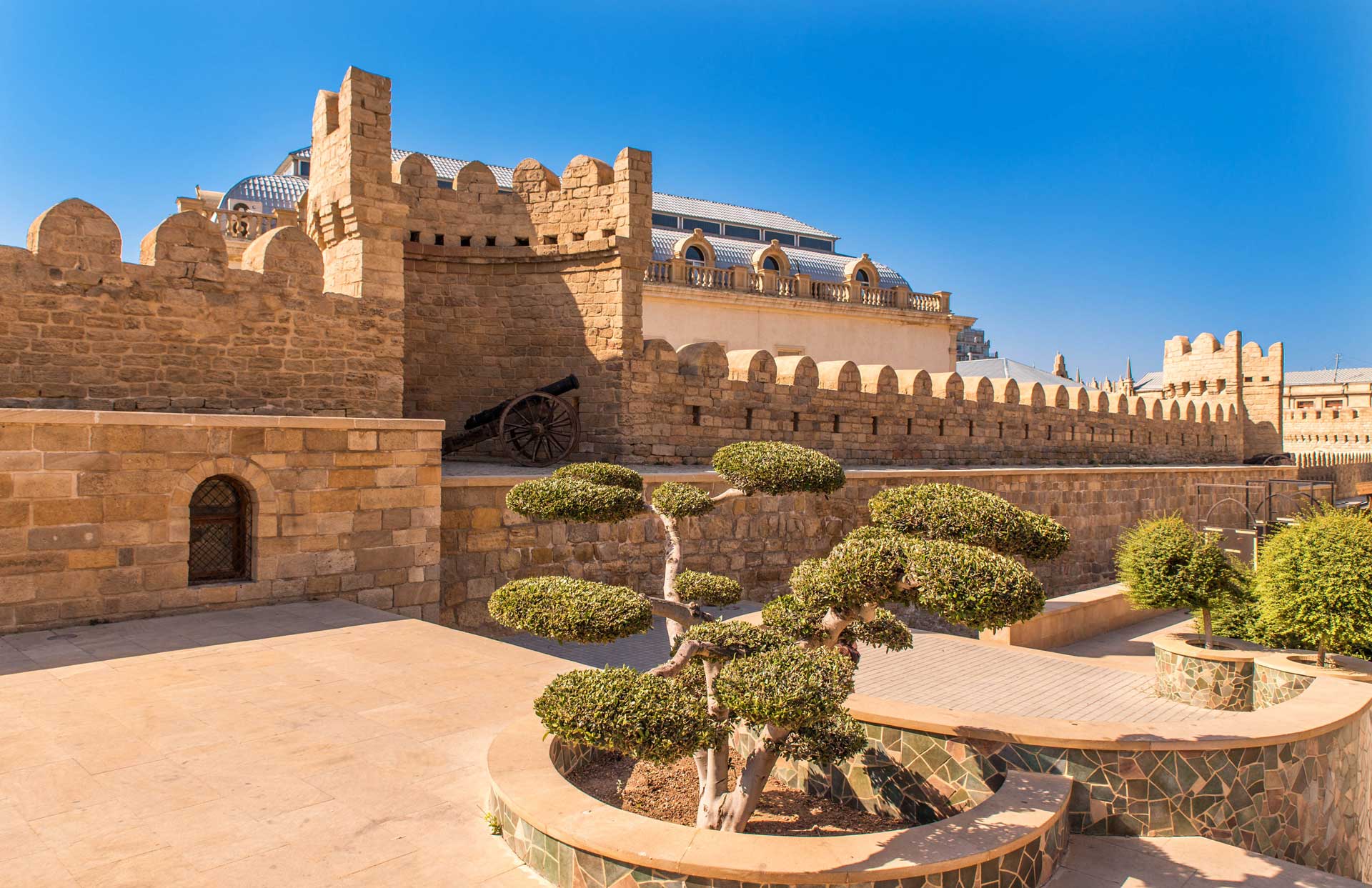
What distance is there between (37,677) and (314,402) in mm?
4135

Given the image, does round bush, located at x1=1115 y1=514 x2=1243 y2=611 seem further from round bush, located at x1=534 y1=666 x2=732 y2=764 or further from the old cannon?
round bush, located at x1=534 y1=666 x2=732 y2=764

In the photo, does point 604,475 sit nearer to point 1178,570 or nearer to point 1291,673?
point 1291,673

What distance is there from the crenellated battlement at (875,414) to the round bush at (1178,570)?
509 cm

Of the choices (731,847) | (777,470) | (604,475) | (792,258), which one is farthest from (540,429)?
(792,258)

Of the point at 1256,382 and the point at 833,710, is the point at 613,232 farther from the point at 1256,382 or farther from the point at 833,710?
the point at 1256,382

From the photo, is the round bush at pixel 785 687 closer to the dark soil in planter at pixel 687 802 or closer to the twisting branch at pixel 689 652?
the twisting branch at pixel 689 652

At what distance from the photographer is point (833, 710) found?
3570 millimetres

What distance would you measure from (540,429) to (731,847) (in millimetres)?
9087

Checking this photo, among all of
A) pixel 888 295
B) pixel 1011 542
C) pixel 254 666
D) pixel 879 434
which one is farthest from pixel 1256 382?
pixel 254 666

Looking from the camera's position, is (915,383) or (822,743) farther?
(915,383)

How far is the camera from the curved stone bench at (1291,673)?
756cm

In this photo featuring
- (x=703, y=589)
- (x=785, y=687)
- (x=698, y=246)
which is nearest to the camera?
(x=785, y=687)

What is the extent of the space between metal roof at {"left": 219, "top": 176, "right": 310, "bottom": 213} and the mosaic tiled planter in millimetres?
18323

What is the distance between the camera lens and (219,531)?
716cm
